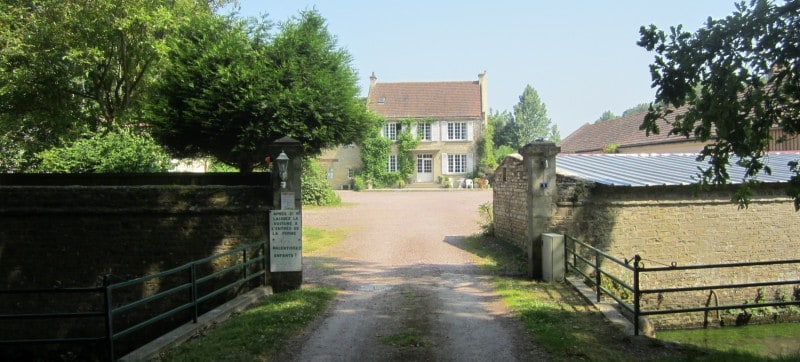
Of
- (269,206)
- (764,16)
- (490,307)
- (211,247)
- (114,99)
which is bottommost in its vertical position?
(490,307)

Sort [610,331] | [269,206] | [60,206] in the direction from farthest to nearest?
[60,206]
[269,206]
[610,331]

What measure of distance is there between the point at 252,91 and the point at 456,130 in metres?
30.3

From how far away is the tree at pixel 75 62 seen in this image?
16625mm

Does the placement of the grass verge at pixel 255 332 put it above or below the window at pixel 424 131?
below

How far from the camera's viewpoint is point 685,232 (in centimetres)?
1178

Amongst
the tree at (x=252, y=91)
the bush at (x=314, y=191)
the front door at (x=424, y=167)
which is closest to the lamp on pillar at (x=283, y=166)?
the tree at (x=252, y=91)

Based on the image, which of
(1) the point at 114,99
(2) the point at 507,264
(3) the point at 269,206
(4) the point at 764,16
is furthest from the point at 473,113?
(4) the point at 764,16

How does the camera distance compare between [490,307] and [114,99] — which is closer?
[490,307]

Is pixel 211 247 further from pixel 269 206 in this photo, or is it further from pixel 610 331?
pixel 610 331

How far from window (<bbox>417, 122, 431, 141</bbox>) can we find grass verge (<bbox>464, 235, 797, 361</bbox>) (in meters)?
32.6

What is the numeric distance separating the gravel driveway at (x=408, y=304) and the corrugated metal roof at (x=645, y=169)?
3.67 meters

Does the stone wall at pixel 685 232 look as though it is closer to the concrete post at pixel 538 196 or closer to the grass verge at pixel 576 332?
the concrete post at pixel 538 196

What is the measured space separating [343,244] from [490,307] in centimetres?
834

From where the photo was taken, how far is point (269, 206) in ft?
32.9
